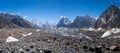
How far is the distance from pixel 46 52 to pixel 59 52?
120 centimetres

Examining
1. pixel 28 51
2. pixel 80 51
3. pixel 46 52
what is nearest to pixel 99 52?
pixel 80 51

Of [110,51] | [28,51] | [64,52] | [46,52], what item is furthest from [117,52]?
[28,51]

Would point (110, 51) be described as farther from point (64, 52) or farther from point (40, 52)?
point (40, 52)

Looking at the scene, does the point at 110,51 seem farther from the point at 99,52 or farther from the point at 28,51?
the point at 28,51

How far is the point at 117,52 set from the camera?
778 inches

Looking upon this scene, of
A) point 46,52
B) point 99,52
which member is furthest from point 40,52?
point 99,52

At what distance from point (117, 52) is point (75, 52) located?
12.5ft

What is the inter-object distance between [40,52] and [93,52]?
4853 millimetres

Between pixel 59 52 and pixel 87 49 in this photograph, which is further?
pixel 87 49

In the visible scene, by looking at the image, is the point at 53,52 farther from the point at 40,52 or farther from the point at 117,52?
the point at 117,52

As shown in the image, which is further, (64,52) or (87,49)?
(87,49)

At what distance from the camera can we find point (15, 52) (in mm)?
20234

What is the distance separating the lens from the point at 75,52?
20281 millimetres

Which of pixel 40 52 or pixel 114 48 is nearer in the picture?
pixel 40 52
